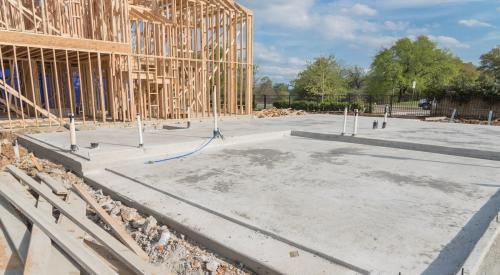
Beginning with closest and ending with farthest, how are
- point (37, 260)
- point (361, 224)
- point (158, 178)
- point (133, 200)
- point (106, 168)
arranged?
point (37, 260) < point (361, 224) < point (133, 200) < point (158, 178) < point (106, 168)

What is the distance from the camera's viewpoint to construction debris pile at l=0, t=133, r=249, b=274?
2730mm

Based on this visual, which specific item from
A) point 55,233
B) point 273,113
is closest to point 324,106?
point 273,113

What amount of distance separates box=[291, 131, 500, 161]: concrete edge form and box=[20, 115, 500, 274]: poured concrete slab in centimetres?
32

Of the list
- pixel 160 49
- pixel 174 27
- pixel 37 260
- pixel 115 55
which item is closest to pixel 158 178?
pixel 37 260

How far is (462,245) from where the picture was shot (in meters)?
3.07

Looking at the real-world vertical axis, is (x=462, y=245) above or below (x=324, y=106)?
below

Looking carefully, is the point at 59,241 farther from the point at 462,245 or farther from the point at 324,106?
the point at 324,106

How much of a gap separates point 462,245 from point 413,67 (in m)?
43.2

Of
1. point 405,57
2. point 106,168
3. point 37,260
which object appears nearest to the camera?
point 37,260

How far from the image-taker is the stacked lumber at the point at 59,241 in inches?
105

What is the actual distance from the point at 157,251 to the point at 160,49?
1181 cm

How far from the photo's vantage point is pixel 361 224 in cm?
354

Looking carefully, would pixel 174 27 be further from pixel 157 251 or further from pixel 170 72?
pixel 157 251

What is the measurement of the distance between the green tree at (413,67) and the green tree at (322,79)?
8.53 m
